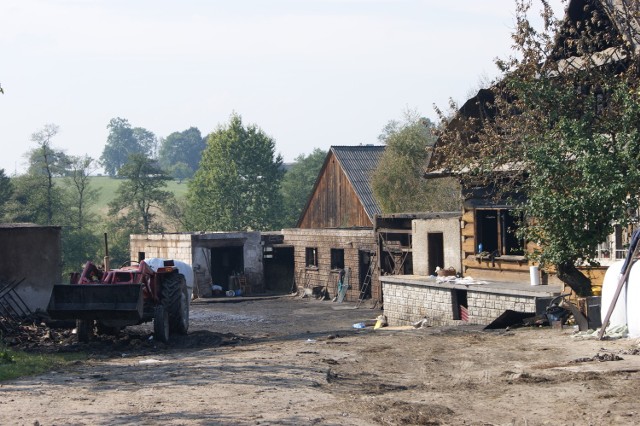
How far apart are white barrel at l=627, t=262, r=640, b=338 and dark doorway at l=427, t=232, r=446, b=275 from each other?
550 inches

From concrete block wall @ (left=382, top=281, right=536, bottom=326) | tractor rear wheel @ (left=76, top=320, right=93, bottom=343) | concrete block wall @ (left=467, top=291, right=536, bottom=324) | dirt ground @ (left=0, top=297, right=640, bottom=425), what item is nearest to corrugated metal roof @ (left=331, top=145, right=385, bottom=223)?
concrete block wall @ (left=382, top=281, right=536, bottom=326)

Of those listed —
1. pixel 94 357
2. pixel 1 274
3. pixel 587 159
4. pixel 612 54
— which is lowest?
pixel 94 357

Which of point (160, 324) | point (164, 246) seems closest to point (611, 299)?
point (160, 324)

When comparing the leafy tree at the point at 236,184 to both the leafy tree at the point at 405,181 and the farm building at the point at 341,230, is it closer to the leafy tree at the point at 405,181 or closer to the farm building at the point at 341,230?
the farm building at the point at 341,230

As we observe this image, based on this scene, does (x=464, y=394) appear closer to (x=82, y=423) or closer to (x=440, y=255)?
(x=82, y=423)

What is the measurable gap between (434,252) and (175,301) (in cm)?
1198

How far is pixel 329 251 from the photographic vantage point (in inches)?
1549

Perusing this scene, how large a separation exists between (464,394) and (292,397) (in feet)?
6.80

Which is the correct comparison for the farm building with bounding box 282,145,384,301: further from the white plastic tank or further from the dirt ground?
the white plastic tank

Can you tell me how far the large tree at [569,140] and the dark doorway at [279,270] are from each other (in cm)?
2308

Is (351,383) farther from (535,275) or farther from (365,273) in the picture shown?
(365,273)

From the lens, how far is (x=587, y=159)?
54.6ft

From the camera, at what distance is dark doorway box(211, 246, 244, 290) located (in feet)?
148

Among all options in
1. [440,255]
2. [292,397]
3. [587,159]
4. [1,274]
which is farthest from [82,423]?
[440,255]
